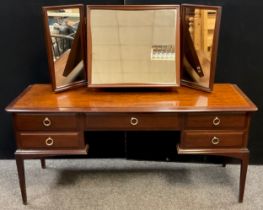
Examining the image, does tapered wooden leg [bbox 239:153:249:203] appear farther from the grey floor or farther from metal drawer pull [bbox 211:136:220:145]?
metal drawer pull [bbox 211:136:220:145]

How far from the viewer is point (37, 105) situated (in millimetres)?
1573

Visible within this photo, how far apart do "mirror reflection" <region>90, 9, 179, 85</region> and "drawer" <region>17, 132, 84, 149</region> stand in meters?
0.33

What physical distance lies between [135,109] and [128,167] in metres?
0.69

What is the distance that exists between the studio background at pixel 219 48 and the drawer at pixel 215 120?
44 centimetres

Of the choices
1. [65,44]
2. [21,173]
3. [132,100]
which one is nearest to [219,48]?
[132,100]

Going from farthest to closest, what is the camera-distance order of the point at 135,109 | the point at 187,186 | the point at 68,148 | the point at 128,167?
1. the point at 128,167
2. the point at 187,186
3. the point at 68,148
4. the point at 135,109

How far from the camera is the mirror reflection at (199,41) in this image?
163 cm

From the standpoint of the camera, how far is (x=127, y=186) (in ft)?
6.23

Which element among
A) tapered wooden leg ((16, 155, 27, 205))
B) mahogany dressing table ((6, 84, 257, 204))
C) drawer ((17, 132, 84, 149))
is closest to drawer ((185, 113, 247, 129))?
mahogany dressing table ((6, 84, 257, 204))

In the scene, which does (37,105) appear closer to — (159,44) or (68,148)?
(68,148)

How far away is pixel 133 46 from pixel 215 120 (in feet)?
1.90

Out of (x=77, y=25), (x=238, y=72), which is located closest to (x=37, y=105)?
(x=77, y=25)

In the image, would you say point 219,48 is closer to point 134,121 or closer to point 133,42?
point 133,42

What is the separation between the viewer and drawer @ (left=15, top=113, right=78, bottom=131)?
1545mm
